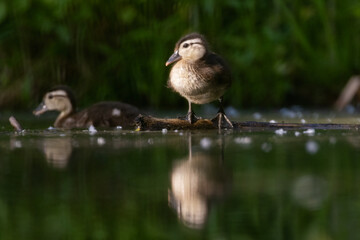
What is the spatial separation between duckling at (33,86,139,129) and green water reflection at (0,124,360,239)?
2242 mm

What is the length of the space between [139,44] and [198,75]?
3680 mm

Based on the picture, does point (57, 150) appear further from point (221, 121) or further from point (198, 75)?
point (221, 121)

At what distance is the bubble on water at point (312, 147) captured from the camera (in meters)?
5.60

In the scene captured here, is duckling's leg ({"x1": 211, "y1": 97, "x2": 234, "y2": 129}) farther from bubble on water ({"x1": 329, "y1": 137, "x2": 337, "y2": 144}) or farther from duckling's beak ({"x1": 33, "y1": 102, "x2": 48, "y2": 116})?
duckling's beak ({"x1": 33, "y1": 102, "x2": 48, "y2": 116})

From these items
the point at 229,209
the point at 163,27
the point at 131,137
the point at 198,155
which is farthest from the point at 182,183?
the point at 163,27

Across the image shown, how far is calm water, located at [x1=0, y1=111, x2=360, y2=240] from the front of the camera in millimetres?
3076

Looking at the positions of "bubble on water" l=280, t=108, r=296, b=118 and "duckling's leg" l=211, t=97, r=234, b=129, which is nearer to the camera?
"duckling's leg" l=211, t=97, r=234, b=129

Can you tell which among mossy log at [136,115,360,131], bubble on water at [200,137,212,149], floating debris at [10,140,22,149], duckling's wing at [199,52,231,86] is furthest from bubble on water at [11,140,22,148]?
duckling's wing at [199,52,231,86]

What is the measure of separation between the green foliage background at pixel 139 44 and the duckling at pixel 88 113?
3.52 feet

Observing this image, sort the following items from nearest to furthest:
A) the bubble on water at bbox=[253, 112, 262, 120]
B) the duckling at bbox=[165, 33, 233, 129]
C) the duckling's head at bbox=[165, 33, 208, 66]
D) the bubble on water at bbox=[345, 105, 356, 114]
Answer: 1. the duckling at bbox=[165, 33, 233, 129]
2. the duckling's head at bbox=[165, 33, 208, 66]
3. the bubble on water at bbox=[253, 112, 262, 120]
4. the bubble on water at bbox=[345, 105, 356, 114]

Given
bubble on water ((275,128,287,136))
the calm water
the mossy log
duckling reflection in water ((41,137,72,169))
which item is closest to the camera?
the calm water

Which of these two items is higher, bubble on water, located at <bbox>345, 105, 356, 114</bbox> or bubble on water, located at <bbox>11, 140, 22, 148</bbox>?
bubble on water, located at <bbox>345, 105, 356, 114</bbox>

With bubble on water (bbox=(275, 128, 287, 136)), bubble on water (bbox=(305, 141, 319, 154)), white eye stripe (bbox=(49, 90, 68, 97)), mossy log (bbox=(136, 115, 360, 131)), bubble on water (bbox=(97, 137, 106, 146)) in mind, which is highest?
white eye stripe (bbox=(49, 90, 68, 97))

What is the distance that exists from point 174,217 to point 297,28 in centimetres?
810
